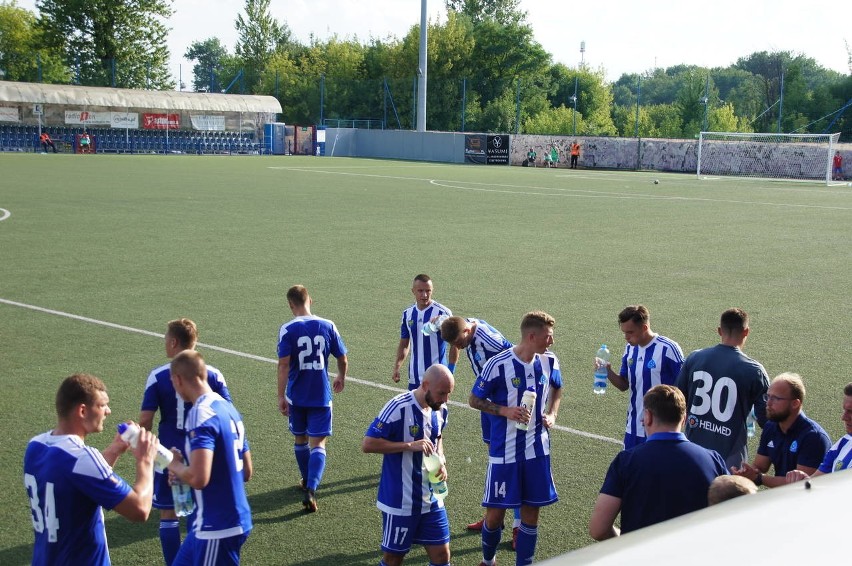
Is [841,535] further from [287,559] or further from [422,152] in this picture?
[422,152]

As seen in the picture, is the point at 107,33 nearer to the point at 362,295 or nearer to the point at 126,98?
the point at 126,98

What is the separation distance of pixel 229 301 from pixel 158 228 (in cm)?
977

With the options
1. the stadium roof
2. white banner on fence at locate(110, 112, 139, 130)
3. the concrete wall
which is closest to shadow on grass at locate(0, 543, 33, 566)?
the concrete wall

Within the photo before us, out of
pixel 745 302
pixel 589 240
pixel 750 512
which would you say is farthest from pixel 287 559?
pixel 589 240

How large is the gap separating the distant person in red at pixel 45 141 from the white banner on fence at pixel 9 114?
1938 millimetres

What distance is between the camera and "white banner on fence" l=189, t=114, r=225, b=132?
71125mm

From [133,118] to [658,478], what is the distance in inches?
2683

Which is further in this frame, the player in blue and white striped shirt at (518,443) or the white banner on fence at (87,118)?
the white banner on fence at (87,118)

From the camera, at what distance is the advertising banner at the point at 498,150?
66.9 meters

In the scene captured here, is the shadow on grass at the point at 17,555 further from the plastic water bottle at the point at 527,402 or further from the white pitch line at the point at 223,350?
the white pitch line at the point at 223,350

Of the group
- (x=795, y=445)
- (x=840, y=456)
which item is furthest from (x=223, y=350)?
(x=840, y=456)

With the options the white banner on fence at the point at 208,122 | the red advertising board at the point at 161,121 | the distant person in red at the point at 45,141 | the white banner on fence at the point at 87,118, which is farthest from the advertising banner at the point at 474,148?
the distant person in red at the point at 45,141

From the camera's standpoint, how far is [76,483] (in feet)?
15.2

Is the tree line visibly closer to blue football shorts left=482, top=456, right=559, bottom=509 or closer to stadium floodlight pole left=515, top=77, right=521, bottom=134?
stadium floodlight pole left=515, top=77, right=521, bottom=134
